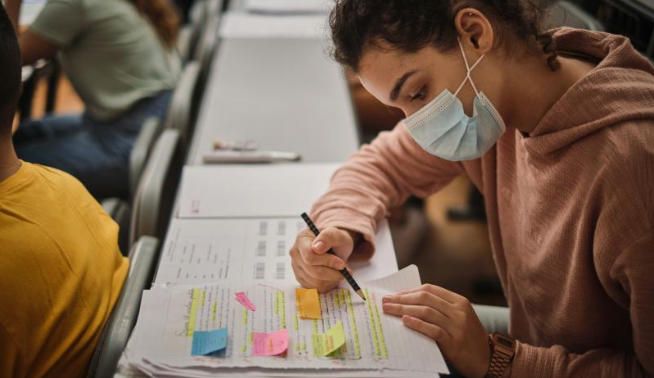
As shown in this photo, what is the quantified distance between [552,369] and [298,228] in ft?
1.74

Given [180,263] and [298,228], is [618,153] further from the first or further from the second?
[180,263]

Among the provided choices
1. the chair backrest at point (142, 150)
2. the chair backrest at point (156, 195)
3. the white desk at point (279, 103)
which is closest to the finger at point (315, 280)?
the white desk at point (279, 103)

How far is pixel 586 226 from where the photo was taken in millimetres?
900

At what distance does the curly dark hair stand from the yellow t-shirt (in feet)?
1.71

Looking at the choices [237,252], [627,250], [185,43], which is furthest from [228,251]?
[185,43]

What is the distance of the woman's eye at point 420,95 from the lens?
0.98 meters

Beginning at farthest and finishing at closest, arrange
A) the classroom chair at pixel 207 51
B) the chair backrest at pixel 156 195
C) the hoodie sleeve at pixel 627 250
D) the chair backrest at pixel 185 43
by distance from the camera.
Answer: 1. the chair backrest at pixel 185 43
2. the classroom chair at pixel 207 51
3. the chair backrest at pixel 156 195
4. the hoodie sleeve at pixel 627 250

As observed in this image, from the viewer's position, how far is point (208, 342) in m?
0.89

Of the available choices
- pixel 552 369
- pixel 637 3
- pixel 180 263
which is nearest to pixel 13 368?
pixel 180 263

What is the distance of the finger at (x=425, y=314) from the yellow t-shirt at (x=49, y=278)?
0.47 m

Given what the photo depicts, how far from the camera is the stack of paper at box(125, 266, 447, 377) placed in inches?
34.0

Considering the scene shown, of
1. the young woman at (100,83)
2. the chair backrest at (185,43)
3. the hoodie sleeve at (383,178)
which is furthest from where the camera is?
the chair backrest at (185,43)

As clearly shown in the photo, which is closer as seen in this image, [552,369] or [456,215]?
[552,369]

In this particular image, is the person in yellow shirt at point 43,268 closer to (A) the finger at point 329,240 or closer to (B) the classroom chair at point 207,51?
(A) the finger at point 329,240
